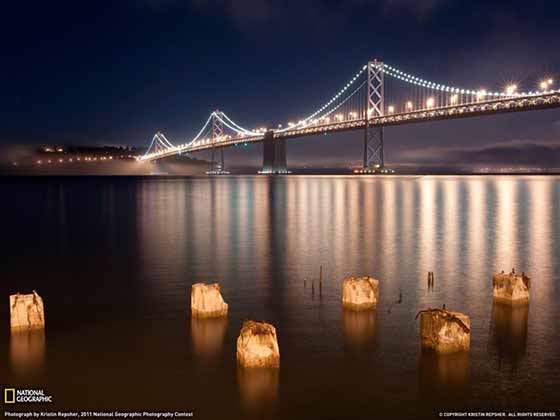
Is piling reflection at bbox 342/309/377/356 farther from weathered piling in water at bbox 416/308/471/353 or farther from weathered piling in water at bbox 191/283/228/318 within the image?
weathered piling in water at bbox 191/283/228/318

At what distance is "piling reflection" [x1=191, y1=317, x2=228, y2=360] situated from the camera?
207 inches

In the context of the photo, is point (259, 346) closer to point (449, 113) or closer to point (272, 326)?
point (272, 326)

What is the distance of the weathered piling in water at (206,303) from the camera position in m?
6.25

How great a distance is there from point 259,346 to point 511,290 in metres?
3.64

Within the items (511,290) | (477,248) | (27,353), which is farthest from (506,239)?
(27,353)

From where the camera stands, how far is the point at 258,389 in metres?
4.45

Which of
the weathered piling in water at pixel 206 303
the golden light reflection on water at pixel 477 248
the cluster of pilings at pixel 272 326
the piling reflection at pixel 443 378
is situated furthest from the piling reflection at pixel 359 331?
the golden light reflection on water at pixel 477 248

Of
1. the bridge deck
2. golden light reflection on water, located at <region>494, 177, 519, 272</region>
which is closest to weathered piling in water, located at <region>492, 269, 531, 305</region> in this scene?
golden light reflection on water, located at <region>494, 177, 519, 272</region>

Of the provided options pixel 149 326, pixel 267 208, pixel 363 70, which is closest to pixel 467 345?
pixel 149 326

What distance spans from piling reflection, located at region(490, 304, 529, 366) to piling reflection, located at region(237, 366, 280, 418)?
2072 millimetres

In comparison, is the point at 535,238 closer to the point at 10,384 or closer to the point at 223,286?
the point at 223,286

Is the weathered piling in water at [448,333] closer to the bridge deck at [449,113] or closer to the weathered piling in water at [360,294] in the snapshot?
the weathered piling in water at [360,294]

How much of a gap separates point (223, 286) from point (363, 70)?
2822 inches

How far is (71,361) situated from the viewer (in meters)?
5.02
